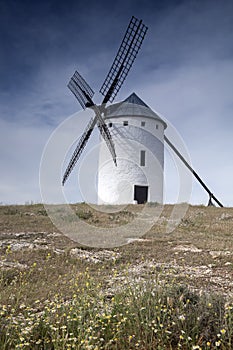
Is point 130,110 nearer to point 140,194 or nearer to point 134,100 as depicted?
point 134,100

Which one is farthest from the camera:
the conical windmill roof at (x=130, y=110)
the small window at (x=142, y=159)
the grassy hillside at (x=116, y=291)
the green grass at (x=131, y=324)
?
the small window at (x=142, y=159)

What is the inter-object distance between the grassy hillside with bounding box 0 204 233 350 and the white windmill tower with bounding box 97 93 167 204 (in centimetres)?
1088

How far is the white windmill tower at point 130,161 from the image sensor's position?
25.8m

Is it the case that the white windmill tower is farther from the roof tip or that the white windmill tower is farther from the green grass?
the green grass

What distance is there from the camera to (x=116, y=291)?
5.25 m

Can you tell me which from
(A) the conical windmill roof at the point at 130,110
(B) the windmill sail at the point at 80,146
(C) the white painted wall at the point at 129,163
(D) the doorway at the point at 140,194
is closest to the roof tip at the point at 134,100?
(A) the conical windmill roof at the point at 130,110

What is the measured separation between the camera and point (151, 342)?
→ 13.1 ft

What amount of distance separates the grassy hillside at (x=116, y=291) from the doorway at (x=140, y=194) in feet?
35.8

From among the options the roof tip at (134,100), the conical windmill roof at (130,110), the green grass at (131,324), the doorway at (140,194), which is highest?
the roof tip at (134,100)

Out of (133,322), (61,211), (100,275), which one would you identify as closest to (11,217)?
(61,211)

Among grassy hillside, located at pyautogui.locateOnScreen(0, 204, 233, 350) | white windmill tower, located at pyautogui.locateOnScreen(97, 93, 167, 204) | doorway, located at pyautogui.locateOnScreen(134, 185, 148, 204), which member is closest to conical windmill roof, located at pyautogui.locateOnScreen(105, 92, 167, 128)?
white windmill tower, located at pyautogui.locateOnScreen(97, 93, 167, 204)

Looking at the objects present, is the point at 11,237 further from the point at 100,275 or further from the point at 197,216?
the point at 197,216

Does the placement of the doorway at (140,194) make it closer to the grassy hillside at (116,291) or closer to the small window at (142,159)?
the small window at (142,159)

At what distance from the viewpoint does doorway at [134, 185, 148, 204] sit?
25969 mm
